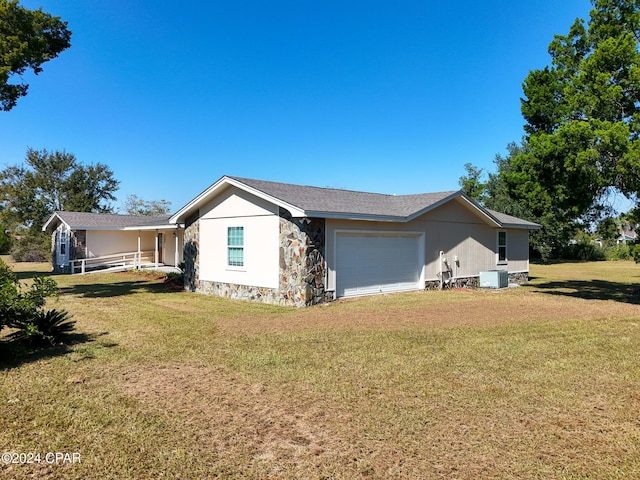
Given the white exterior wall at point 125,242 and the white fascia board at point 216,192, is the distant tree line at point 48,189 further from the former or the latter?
the white fascia board at point 216,192

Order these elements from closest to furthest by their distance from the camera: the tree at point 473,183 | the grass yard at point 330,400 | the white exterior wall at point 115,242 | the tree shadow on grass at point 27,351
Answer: the grass yard at point 330,400
the tree shadow on grass at point 27,351
the white exterior wall at point 115,242
the tree at point 473,183

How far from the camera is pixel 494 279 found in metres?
17.9

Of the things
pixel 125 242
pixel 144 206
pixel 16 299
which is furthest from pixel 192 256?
pixel 144 206

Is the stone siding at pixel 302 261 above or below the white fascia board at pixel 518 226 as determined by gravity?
below

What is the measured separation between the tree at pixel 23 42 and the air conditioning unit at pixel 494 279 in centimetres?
1882

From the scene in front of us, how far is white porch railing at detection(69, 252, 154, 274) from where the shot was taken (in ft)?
83.6

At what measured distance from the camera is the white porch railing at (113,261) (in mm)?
25469

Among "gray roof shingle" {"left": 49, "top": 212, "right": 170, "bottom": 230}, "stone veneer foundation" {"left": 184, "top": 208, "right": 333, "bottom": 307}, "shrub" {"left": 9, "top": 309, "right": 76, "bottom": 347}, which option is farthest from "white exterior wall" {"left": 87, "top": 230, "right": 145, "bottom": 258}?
"shrub" {"left": 9, "top": 309, "right": 76, "bottom": 347}

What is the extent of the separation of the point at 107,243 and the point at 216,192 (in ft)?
54.5

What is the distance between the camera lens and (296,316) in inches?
420

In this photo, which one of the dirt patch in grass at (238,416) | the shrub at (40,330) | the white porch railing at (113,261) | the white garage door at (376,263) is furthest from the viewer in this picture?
the white porch railing at (113,261)

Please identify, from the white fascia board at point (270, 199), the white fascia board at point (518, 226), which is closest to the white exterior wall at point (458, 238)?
the white fascia board at point (518, 226)

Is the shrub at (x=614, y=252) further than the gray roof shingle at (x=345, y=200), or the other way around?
the shrub at (x=614, y=252)

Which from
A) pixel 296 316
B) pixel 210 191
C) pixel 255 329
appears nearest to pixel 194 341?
pixel 255 329
